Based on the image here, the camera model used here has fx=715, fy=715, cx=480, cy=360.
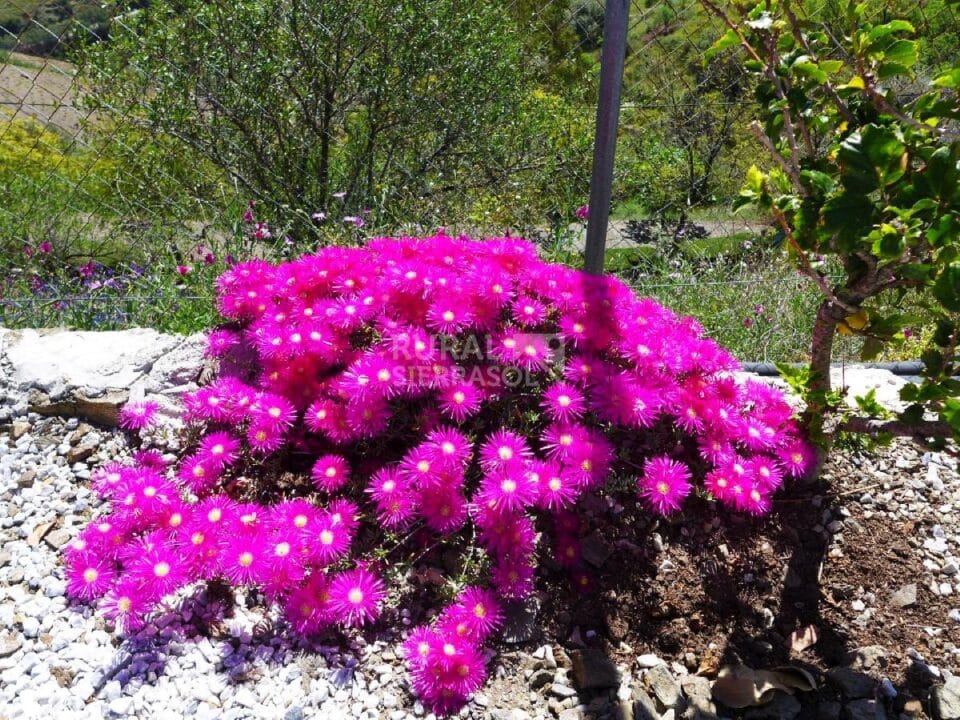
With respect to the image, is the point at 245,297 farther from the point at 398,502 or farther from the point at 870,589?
the point at 870,589

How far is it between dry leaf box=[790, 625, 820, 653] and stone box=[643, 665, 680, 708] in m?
0.34

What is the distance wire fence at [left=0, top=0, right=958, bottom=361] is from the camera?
142 inches

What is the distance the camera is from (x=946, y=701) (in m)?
1.59

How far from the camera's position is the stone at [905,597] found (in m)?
1.83

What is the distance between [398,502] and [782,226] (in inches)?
45.1

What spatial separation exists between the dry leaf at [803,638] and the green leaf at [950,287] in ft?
2.93

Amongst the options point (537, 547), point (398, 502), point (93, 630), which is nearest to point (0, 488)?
point (93, 630)

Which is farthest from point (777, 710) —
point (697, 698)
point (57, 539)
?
point (57, 539)

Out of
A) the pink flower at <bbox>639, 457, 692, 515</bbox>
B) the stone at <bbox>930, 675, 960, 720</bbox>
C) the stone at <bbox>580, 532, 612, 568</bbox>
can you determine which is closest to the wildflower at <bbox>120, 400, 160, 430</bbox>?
the stone at <bbox>580, 532, 612, 568</bbox>

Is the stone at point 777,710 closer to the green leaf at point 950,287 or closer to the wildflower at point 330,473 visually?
the green leaf at point 950,287

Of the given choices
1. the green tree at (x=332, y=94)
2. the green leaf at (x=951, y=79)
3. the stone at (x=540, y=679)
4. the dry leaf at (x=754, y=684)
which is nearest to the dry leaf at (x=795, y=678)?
the dry leaf at (x=754, y=684)

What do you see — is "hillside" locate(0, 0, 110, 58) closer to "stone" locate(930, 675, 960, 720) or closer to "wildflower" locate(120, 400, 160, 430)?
"wildflower" locate(120, 400, 160, 430)

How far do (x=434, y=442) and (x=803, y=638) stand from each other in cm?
104

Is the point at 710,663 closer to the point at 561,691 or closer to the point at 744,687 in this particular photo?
the point at 744,687
